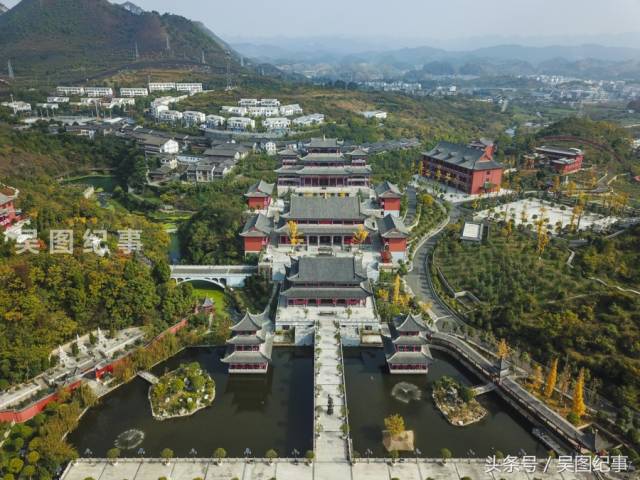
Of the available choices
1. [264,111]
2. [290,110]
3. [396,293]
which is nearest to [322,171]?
[396,293]

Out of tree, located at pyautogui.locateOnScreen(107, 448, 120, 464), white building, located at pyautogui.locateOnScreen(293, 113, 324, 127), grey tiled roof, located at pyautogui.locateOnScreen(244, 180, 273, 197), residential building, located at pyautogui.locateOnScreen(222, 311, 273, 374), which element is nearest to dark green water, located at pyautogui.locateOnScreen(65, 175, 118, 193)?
grey tiled roof, located at pyautogui.locateOnScreen(244, 180, 273, 197)

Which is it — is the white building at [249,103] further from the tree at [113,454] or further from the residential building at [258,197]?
the tree at [113,454]

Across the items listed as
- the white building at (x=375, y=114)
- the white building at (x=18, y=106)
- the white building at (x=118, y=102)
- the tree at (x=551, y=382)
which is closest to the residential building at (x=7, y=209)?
the tree at (x=551, y=382)

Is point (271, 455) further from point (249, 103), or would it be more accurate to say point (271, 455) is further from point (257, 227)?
point (249, 103)

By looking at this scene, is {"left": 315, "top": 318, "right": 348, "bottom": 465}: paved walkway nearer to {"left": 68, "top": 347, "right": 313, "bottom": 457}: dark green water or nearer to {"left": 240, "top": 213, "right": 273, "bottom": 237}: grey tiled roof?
{"left": 68, "top": 347, "right": 313, "bottom": 457}: dark green water

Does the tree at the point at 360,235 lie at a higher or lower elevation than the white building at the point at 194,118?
lower

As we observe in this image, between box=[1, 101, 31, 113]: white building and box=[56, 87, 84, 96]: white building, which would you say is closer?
box=[1, 101, 31, 113]: white building
